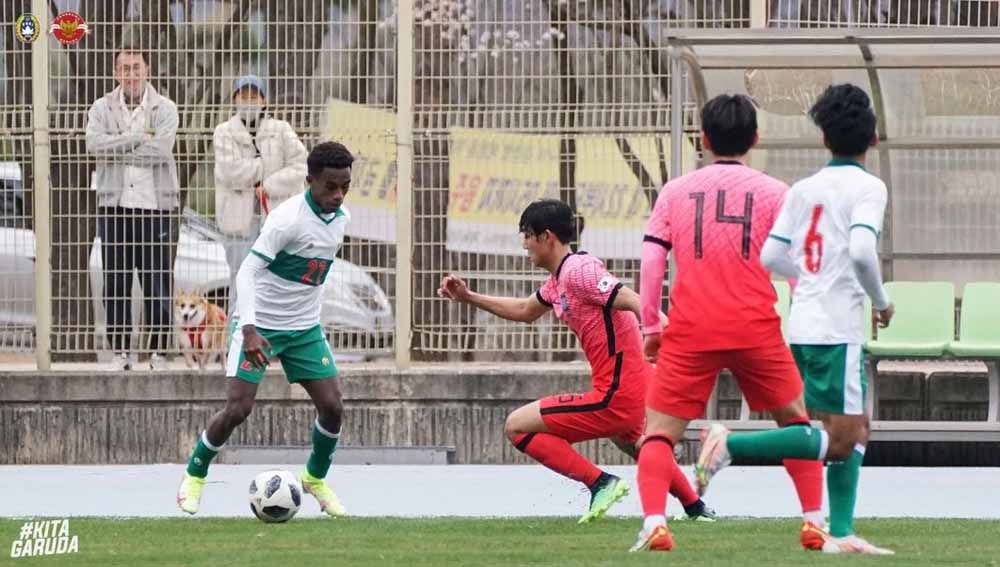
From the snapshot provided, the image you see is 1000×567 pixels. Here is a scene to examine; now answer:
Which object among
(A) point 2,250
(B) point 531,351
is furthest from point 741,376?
(A) point 2,250

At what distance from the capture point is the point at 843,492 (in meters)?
8.45

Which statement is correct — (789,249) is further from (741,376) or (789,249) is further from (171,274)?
(171,274)

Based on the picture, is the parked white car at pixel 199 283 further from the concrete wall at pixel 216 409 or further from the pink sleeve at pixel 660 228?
the pink sleeve at pixel 660 228

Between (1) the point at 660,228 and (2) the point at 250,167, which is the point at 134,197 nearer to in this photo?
(2) the point at 250,167

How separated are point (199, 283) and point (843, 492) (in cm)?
744

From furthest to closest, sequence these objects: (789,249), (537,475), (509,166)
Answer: (509,166) < (537,475) < (789,249)

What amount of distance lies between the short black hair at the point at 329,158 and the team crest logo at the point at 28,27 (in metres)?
4.86

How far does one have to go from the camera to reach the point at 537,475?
44.8 ft

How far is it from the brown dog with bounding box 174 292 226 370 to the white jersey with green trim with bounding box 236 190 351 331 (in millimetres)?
4167

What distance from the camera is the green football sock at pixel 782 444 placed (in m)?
8.27

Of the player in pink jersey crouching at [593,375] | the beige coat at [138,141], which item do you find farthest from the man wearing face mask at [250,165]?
the player in pink jersey crouching at [593,375]

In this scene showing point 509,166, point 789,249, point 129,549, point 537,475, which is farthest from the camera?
point 509,166

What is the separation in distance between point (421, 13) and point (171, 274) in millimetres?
2418

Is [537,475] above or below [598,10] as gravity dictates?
below
